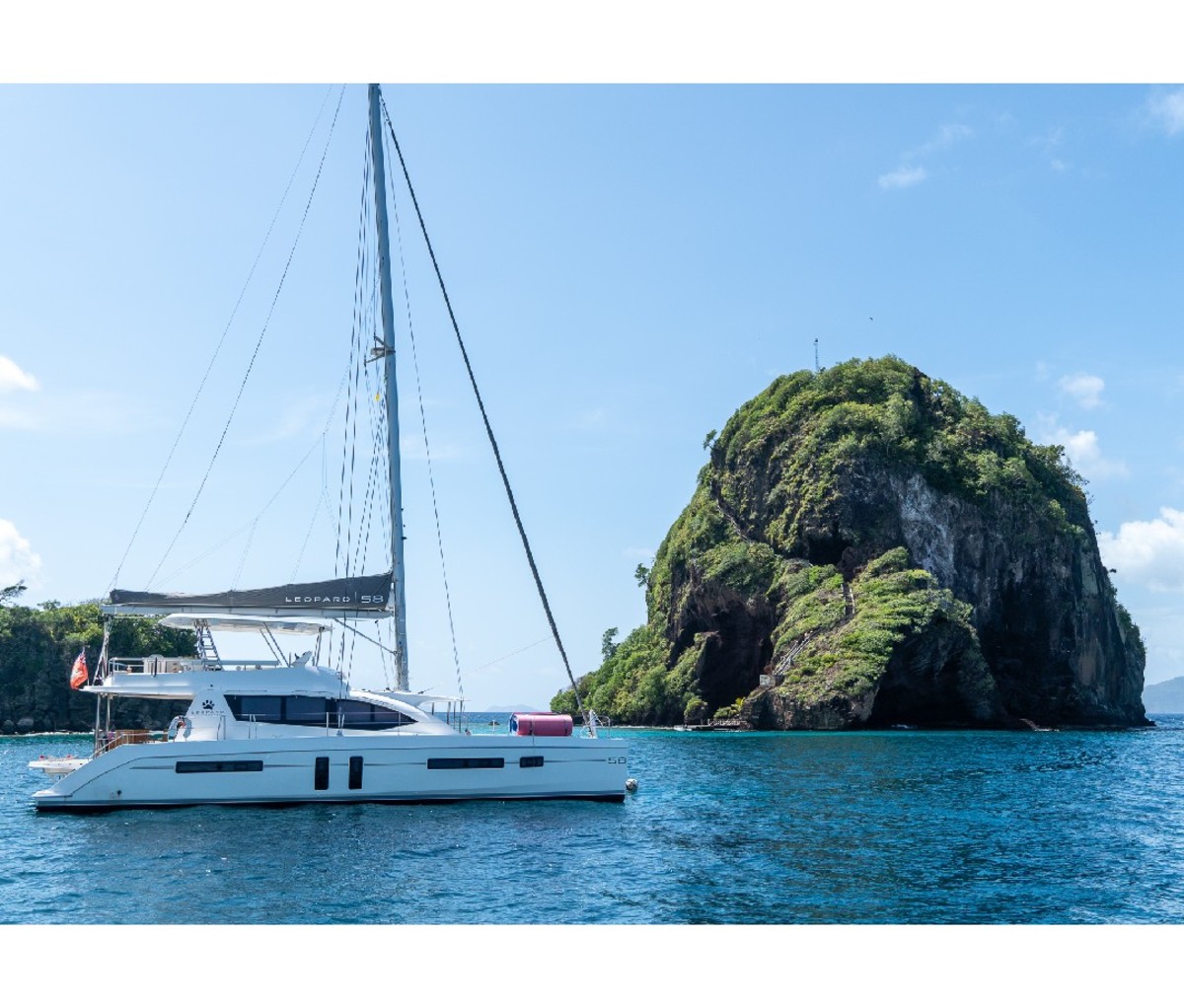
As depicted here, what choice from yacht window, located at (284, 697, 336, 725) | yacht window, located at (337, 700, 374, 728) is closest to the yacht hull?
yacht window, located at (337, 700, 374, 728)

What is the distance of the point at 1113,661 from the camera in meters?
96.4

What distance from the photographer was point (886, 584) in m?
80.2

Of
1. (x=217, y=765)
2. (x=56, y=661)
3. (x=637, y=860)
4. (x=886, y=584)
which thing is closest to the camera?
(x=637, y=860)

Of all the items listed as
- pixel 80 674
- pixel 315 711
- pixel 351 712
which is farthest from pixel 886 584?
pixel 80 674

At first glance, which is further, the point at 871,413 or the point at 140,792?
the point at 871,413

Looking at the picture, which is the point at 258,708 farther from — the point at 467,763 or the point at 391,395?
the point at 391,395

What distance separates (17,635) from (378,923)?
8650 centimetres

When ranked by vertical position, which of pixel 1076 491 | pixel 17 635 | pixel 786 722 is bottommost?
pixel 786 722

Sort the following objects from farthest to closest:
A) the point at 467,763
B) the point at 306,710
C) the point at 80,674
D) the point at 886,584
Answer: the point at 886,584 < the point at 80,674 < the point at 306,710 < the point at 467,763

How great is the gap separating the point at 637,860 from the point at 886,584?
63980 mm

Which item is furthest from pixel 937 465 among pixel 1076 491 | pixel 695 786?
pixel 695 786

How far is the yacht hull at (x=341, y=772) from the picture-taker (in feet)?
83.4

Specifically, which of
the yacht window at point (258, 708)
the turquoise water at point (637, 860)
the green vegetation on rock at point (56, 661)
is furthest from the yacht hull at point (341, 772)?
the green vegetation on rock at point (56, 661)
